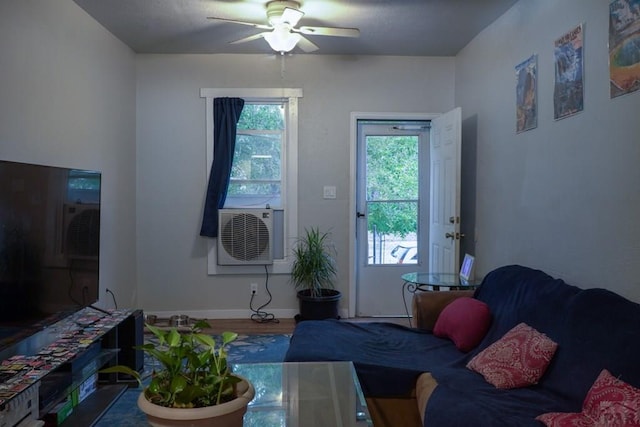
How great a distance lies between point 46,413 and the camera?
2.19 metres

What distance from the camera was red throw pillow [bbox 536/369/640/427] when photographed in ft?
4.86

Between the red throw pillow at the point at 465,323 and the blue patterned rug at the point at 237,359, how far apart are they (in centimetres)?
133

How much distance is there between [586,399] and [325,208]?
3133 mm

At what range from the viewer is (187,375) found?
1299mm

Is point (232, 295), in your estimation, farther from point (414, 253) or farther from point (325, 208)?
point (414, 253)

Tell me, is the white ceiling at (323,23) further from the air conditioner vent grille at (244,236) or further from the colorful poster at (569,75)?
the air conditioner vent grille at (244,236)

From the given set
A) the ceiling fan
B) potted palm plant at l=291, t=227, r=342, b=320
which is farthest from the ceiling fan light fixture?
potted palm plant at l=291, t=227, r=342, b=320

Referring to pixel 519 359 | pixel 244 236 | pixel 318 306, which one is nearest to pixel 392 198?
pixel 318 306

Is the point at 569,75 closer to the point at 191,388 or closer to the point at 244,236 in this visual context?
the point at 191,388

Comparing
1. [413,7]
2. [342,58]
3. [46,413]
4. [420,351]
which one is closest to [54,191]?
[46,413]

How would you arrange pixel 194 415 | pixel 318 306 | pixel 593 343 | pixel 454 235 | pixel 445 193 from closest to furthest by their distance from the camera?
pixel 194 415 < pixel 593 343 < pixel 454 235 < pixel 445 193 < pixel 318 306

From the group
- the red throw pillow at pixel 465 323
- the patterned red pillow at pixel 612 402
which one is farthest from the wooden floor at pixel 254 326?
the patterned red pillow at pixel 612 402

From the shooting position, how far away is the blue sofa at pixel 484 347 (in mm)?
1796

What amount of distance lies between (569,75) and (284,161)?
2.66m
